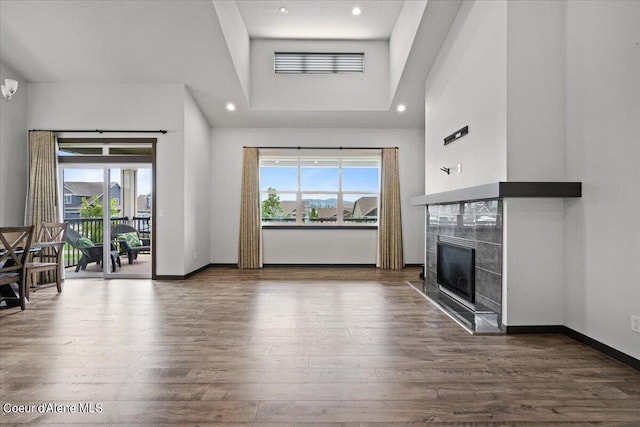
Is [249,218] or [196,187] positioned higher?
[196,187]

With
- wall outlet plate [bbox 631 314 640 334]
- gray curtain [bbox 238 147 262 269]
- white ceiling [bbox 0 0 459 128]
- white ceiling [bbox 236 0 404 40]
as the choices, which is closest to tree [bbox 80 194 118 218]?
white ceiling [bbox 0 0 459 128]

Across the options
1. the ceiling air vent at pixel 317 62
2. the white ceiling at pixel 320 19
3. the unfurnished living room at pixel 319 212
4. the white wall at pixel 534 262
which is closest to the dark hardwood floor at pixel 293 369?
the unfurnished living room at pixel 319 212

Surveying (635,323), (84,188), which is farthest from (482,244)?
(84,188)

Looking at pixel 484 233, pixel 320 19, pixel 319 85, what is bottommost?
pixel 484 233

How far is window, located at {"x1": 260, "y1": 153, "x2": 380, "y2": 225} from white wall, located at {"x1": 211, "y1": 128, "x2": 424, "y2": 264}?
455mm

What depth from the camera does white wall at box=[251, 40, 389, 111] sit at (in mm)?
5941

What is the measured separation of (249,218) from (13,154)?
12.7 feet

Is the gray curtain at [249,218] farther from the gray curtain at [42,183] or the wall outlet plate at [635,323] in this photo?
the wall outlet plate at [635,323]

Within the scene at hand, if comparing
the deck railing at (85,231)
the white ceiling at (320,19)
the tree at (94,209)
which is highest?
the white ceiling at (320,19)

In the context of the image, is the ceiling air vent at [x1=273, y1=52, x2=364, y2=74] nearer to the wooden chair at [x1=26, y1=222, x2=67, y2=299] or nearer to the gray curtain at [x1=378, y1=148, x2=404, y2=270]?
the gray curtain at [x1=378, y1=148, x2=404, y2=270]

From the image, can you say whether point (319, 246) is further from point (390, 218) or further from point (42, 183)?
point (42, 183)

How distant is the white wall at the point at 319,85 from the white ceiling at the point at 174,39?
0.49ft

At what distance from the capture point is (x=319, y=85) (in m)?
5.96

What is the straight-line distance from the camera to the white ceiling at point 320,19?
4930 millimetres
